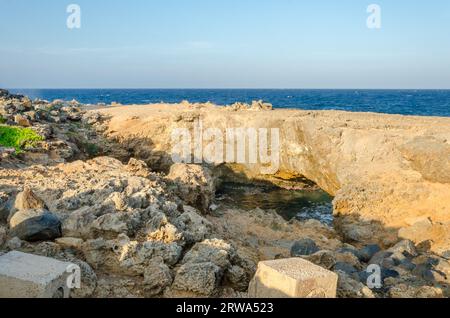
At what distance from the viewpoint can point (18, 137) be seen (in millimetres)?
15242

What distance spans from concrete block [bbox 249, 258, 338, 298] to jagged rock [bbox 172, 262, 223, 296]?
757 mm

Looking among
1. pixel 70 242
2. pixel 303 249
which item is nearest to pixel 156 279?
pixel 70 242

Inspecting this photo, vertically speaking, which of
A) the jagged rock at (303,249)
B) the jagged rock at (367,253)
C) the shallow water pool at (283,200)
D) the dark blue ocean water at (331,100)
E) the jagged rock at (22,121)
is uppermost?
the dark blue ocean water at (331,100)

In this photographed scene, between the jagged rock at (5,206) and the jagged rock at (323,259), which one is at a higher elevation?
the jagged rock at (5,206)

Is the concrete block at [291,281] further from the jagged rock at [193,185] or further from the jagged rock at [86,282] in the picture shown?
the jagged rock at [193,185]

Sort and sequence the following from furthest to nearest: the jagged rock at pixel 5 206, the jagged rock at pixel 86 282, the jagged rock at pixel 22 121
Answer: the jagged rock at pixel 22 121, the jagged rock at pixel 5 206, the jagged rock at pixel 86 282

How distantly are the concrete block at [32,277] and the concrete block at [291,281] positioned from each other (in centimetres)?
240

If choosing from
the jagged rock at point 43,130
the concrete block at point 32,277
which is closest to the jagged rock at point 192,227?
the concrete block at point 32,277

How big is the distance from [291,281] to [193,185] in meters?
8.71

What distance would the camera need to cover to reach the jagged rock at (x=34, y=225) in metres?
6.80

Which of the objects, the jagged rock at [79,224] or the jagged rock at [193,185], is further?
the jagged rock at [193,185]

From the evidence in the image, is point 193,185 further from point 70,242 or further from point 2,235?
point 2,235
